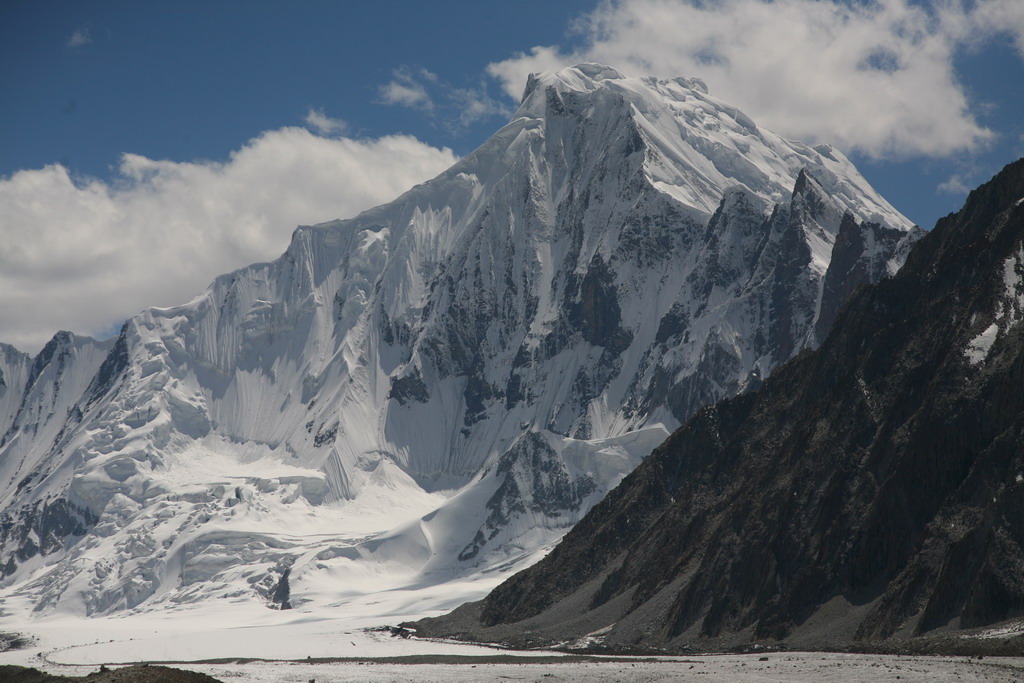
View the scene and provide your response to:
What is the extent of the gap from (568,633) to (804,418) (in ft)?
124

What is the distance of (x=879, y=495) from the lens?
141 meters

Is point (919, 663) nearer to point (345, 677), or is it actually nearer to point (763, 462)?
point (345, 677)

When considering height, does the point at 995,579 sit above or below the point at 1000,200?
below

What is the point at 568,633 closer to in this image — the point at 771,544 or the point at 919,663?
the point at 771,544

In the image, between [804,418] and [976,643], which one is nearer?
[976,643]

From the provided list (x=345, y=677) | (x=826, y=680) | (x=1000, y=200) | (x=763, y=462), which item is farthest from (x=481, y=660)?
(x=1000, y=200)

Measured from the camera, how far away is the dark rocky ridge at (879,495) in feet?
406

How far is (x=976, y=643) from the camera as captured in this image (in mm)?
109750

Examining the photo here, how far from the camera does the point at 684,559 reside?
178m

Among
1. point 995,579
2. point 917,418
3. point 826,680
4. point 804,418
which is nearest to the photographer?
point 826,680

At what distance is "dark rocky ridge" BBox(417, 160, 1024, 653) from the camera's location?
124m

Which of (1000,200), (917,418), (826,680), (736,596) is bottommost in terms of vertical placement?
(826,680)

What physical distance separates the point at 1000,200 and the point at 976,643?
66.7m

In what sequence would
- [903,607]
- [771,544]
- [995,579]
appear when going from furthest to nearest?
1. [771,544]
2. [903,607]
3. [995,579]
